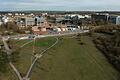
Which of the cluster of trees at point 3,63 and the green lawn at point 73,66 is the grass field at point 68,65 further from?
the cluster of trees at point 3,63

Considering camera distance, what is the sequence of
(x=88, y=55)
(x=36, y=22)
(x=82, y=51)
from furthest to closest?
(x=36, y=22) → (x=82, y=51) → (x=88, y=55)

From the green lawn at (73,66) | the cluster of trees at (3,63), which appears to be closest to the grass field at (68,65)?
the green lawn at (73,66)

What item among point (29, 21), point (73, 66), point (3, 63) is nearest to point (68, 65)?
point (73, 66)

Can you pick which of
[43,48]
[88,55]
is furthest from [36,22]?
[88,55]

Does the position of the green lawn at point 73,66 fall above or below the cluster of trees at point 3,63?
below

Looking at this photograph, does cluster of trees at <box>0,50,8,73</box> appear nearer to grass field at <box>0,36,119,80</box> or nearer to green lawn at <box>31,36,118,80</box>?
grass field at <box>0,36,119,80</box>

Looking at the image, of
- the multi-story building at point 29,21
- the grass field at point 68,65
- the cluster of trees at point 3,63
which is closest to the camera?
the grass field at point 68,65

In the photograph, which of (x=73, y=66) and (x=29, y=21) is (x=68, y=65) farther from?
(x=29, y=21)

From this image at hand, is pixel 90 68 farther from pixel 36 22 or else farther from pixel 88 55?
pixel 36 22
